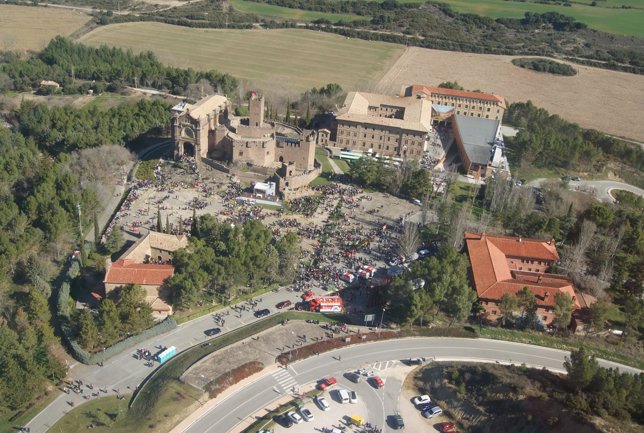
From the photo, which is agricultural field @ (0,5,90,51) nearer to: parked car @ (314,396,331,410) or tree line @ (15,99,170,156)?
tree line @ (15,99,170,156)

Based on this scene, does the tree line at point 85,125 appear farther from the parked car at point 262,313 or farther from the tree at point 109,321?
the parked car at point 262,313

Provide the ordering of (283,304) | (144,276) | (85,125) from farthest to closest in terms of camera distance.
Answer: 1. (85,125)
2. (283,304)
3. (144,276)

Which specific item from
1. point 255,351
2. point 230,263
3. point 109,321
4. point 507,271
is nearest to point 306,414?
point 255,351

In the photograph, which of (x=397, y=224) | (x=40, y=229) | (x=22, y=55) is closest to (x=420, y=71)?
(x=397, y=224)

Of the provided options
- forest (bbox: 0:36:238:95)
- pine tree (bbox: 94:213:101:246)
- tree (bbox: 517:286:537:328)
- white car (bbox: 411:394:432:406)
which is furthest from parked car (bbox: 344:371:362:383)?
forest (bbox: 0:36:238:95)

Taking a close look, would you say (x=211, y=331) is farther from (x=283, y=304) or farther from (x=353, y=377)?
(x=353, y=377)

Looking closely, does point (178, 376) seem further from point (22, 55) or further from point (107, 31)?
point (107, 31)

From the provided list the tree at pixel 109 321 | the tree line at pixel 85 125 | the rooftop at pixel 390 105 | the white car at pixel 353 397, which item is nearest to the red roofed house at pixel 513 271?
the white car at pixel 353 397
